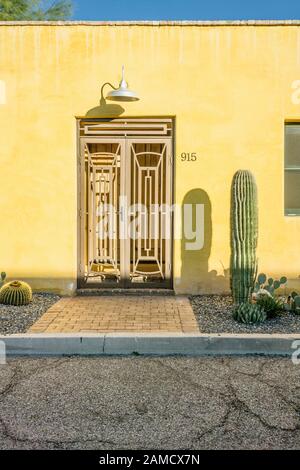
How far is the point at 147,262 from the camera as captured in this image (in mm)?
8164

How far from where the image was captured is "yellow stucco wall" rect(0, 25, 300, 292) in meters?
7.69

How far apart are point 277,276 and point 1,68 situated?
5.50 metres

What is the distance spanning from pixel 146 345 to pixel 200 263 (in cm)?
279

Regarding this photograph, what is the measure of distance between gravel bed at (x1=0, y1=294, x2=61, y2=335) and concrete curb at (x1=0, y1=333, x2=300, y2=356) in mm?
431

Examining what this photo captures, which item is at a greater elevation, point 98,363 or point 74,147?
point 74,147

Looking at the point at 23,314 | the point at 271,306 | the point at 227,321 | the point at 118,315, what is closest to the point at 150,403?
Answer: the point at 227,321

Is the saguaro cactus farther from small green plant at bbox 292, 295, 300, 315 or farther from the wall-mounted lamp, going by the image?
the wall-mounted lamp

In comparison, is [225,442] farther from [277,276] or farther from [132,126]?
[132,126]

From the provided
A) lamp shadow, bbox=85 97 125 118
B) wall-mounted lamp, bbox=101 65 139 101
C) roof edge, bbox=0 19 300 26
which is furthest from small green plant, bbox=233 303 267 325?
roof edge, bbox=0 19 300 26

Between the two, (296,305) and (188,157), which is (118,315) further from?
(188,157)

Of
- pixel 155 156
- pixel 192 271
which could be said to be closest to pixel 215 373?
pixel 192 271

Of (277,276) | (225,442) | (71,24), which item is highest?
(71,24)

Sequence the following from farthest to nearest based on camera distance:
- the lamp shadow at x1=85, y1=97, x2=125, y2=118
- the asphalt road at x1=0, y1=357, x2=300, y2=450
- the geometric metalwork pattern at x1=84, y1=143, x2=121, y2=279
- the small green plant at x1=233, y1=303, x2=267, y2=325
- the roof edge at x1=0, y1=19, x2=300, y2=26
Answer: the geometric metalwork pattern at x1=84, y1=143, x2=121, y2=279
the lamp shadow at x1=85, y1=97, x2=125, y2=118
the roof edge at x1=0, y1=19, x2=300, y2=26
the small green plant at x1=233, y1=303, x2=267, y2=325
the asphalt road at x1=0, y1=357, x2=300, y2=450

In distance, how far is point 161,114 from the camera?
25.4ft
